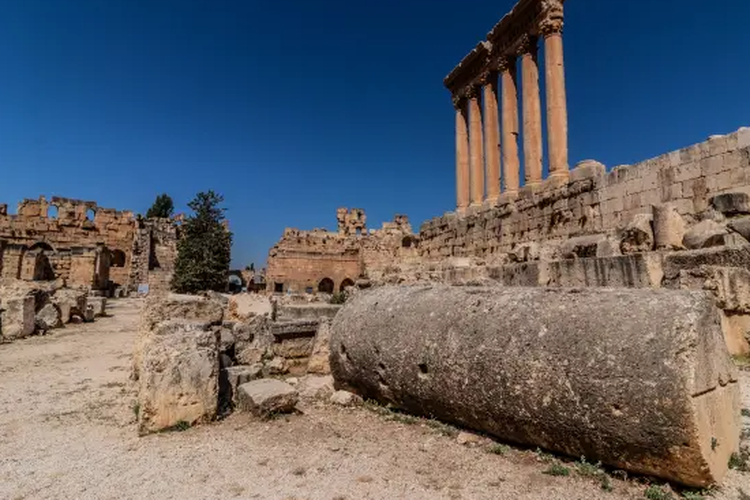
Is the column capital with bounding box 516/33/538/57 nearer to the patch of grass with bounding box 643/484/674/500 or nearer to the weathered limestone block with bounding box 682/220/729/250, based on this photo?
the weathered limestone block with bounding box 682/220/729/250

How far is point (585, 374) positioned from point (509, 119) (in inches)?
537

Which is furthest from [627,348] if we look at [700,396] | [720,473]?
[720,473]

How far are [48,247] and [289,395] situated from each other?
32.2m

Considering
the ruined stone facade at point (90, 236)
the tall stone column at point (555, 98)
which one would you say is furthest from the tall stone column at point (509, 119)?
the ruined stone facade at point (90, 236)

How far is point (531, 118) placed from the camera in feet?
43.7

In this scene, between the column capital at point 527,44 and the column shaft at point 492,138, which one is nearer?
the column capital at point 527,44

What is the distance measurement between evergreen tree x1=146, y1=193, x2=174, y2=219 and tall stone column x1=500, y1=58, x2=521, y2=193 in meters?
50.5

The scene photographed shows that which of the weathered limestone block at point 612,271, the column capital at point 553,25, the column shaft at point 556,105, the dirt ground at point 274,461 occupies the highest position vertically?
the column capital at point 553,25

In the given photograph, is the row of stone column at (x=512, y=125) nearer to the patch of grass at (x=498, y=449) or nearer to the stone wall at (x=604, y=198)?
the stone wall at (x=604, y=198)

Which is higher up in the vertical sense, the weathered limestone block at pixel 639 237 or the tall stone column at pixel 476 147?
the tall stone column at pixel 476 147

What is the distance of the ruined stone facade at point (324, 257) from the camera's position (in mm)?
28922

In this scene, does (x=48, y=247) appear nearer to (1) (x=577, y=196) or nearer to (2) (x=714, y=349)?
(1) (x=577, y=196)

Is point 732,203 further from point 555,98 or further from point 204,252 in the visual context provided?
point 204,252

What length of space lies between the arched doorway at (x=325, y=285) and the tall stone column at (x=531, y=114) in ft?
64.1
